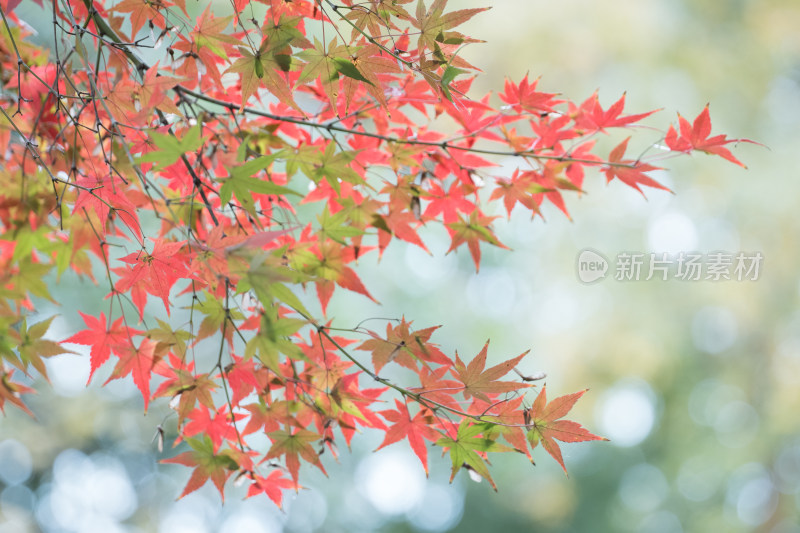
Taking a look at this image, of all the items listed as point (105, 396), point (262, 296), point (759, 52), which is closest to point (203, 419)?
point (262, 296)

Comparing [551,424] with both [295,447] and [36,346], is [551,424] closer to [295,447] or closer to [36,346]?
[295,447]

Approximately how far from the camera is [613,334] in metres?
3.86

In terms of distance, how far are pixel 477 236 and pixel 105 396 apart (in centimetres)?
384

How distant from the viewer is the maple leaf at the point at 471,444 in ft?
1.99

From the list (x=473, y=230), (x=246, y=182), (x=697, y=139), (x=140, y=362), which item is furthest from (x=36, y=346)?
(x=697, y=139)

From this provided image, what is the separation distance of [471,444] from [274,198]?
46 cm

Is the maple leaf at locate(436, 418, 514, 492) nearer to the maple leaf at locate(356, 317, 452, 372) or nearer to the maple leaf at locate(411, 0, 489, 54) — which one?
the maple leaf at locate(356, 317, 452, 372)

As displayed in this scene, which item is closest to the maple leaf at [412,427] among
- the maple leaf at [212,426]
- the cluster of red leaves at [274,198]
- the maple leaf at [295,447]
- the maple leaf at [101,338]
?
the cluster of red leaves at [274,198]

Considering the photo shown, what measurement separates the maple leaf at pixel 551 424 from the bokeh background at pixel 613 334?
132 inches

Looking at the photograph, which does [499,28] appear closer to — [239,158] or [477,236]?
[477,236]

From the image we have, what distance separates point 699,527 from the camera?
12.7ft

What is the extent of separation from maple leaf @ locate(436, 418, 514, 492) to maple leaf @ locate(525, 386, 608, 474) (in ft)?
0.11

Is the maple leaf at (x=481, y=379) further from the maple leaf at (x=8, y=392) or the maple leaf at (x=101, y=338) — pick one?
the maple leaf at (x=8, y=392)

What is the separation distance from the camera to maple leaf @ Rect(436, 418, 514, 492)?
61 cm
